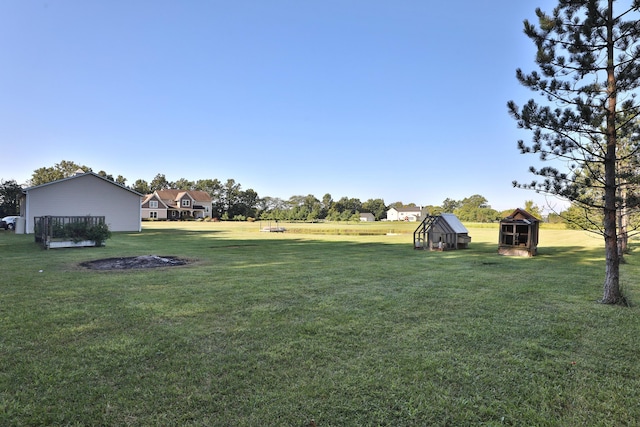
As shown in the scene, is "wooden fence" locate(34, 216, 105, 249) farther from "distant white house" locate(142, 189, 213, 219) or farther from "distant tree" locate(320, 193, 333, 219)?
"distant tree" locate(320, 193, 333, 219)

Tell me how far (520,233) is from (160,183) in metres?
87.8

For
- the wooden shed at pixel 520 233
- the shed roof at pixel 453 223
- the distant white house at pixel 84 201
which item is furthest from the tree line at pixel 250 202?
the wooden shed at pixel 520 233

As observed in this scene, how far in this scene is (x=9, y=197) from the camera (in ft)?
106

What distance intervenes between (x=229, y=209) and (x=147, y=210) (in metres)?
17.7

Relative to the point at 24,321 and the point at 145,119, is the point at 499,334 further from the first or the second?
the point at 145,119

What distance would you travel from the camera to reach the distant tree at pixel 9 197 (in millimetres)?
31750

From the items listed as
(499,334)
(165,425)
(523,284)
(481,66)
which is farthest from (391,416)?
(481,66)

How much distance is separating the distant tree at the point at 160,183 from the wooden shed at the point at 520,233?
85936 millimetres

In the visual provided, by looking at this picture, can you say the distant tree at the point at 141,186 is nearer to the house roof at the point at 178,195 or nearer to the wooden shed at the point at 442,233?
the house roof at the point at 178,195

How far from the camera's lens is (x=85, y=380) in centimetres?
285

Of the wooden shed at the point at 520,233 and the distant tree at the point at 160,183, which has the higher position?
the distant tree at the point at 160,183

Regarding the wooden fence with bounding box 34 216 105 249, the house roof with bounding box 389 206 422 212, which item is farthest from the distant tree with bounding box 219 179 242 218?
the wooden fence with bounding box 34 216 105 249

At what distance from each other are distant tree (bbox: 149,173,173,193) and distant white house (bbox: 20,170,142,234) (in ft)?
204

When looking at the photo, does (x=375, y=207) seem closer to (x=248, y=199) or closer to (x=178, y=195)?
(x=248, y=199)
